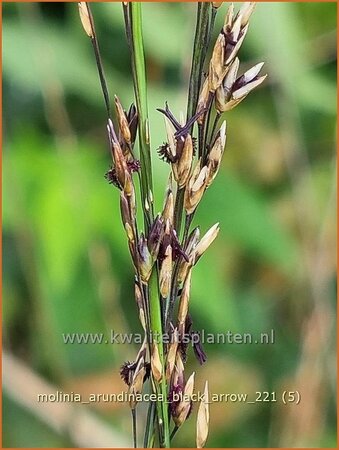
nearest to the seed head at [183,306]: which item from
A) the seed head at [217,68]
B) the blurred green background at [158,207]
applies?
the seed head at [217,68]

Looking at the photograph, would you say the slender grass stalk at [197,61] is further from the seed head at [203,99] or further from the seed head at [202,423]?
the seed head at [202,423]

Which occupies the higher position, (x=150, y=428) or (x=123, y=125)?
(x=123, y=125)

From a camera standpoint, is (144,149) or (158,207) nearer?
(144,149)

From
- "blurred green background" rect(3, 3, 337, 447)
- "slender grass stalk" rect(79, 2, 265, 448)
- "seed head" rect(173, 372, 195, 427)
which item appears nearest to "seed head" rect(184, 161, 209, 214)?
"slender grass stalk" rect(79, 2, 265, 448)

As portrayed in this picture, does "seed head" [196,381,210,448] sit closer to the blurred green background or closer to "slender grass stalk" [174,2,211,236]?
"slender grass stalk" [174,2,211,236]

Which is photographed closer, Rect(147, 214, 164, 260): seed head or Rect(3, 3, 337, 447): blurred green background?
Rect(147, 214, 164, 260): seed head

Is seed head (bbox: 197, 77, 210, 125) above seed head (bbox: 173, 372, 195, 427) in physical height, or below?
above

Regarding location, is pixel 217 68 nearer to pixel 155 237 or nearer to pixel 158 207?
pixel 155 237

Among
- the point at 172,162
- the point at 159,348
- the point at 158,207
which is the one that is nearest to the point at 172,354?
the point at 159,348

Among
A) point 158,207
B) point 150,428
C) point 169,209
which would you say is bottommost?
point 150,428
